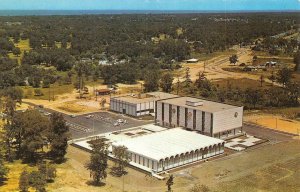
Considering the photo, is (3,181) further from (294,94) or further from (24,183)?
(294,94)

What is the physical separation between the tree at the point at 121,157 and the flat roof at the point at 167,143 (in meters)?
1.42

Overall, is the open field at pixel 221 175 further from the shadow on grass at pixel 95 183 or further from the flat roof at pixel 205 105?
the flat roof at pixel 205 105

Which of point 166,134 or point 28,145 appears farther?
point 166,134

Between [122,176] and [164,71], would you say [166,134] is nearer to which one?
[122,176]

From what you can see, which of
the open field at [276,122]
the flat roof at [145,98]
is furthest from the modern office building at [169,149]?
the flat roof at [145,98]

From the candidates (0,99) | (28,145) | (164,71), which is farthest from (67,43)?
(28,145)

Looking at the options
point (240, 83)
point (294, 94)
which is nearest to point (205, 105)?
point (294, 94)

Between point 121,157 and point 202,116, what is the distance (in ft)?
36.4

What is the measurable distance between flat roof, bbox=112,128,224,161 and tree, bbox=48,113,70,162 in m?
3.86

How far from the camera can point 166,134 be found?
38.4 m

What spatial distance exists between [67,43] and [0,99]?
58.1 m

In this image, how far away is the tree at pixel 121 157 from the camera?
1272 inches

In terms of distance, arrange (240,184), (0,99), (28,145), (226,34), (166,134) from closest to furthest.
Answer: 1. (240,184)
2. (28,145)
3. (166,134)
4. (0,99)
5. (226,34)

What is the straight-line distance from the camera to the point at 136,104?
49.2 meters
